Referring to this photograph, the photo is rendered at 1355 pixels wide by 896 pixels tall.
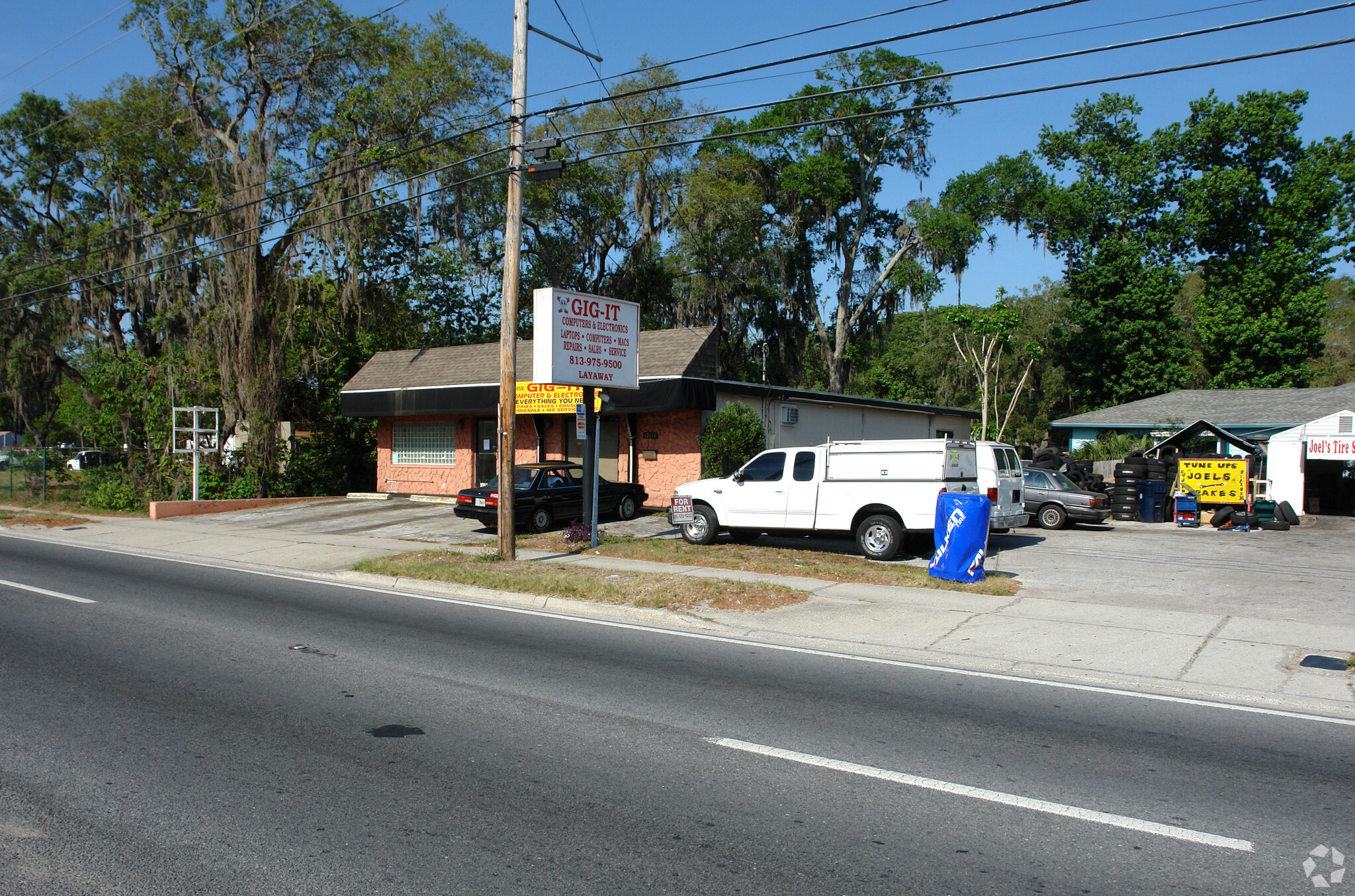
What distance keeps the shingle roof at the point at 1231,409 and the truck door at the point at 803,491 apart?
21.8m

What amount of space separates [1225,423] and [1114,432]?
4.27 meters

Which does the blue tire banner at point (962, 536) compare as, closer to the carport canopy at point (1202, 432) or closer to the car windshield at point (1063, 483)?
the car windshield at point (1063, 483)

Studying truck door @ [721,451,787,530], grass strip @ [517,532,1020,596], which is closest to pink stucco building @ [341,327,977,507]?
grass strip @ [517,532,1020,596]

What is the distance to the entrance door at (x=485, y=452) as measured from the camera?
2642 centimetres

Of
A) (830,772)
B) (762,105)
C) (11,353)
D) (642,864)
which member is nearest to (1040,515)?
(762,105)

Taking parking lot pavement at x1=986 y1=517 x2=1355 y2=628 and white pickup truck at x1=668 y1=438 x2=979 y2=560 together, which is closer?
parking lot pavement at x1=986 y1=517 x2=1355 y2=628

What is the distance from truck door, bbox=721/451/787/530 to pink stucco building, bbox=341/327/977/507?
4.36 m

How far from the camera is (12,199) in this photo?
4191 centimetres

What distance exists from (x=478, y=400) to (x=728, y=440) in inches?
288

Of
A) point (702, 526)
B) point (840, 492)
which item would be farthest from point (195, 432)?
point (840, 492)

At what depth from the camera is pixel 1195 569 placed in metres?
14.4

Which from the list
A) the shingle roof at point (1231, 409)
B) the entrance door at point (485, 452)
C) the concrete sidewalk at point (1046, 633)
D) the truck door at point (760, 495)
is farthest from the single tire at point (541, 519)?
the shingle roof at point (1231, 409)

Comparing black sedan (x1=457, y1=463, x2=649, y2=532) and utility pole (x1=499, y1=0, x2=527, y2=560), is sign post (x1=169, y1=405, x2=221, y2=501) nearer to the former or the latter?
black sedan (x1=457, y1=463, x2=649, y2=532)

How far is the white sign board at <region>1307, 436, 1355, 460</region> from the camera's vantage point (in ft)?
80.1
